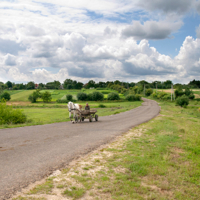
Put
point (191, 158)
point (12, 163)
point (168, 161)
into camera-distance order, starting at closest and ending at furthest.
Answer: point (12, 163) < point (168, 161) < point (191, 158)

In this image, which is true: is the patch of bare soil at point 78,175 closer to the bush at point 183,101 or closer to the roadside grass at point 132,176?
the roadside grass at point 132,176

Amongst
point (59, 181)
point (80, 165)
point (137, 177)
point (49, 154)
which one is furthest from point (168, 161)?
point (49, 154)

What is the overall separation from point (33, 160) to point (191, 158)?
235 inches

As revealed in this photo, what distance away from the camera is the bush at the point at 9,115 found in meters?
19.1

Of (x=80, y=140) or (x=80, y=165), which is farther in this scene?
(x=80, y=140)

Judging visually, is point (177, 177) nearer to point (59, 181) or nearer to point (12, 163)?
point (59, 181)

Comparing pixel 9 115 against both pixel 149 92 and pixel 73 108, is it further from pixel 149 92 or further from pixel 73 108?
pixel 149 92

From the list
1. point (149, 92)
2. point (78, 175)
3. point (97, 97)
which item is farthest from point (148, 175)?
point (149, 92)

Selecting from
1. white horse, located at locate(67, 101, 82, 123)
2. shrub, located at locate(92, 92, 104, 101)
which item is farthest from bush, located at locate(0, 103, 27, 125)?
shrub, located at locate(92, 92, 104, 101)

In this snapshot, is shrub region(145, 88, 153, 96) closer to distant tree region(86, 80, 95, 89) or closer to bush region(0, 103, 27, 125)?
distant tree region(86, 80, 95, 89)

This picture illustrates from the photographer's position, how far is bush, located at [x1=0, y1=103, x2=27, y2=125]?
62.6 ft

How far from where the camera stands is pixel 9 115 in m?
19.5

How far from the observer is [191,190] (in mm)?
4902

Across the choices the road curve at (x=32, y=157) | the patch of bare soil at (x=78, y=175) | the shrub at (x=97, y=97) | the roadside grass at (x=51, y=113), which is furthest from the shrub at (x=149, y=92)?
the patch of bare soil at (x=78, y=175)
